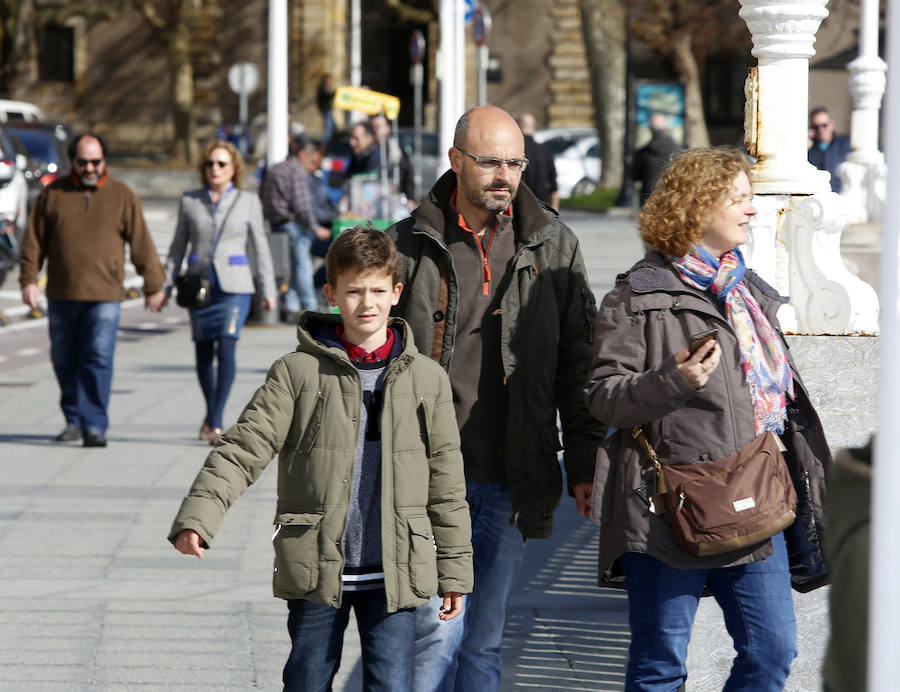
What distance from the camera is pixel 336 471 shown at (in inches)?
154

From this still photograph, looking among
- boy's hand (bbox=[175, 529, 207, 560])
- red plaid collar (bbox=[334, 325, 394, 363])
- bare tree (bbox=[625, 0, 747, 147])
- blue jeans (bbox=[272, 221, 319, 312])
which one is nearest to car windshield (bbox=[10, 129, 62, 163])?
blue jeans (bbox=[272, 221, 319, 312])

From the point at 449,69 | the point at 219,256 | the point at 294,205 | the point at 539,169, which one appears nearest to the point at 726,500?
the point at 219,256

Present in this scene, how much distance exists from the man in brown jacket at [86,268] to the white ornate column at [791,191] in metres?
5.33

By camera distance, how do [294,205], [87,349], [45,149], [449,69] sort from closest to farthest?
[87,349], [294,205], [449,69], [45,149]

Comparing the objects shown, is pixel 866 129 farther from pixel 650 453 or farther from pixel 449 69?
pixel 650 453

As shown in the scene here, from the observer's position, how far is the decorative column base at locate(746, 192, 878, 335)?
4.99 metres

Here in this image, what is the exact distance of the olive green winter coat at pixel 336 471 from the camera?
390 centimetres

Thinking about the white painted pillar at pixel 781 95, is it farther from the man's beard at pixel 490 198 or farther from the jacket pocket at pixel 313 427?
the jacket pocket at pixel 313 427

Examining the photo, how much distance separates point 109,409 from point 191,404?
1.81 feet

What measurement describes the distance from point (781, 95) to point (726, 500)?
5.44 ft

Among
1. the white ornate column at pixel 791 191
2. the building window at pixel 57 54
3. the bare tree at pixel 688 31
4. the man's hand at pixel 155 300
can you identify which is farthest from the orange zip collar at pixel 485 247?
the building window at pixel 57 54

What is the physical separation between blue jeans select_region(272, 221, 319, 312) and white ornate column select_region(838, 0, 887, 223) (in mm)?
5261

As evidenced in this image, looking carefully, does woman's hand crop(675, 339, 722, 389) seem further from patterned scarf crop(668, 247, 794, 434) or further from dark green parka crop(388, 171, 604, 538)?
dark green parka crop(388, 171, 604, 538)

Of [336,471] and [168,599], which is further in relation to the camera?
[168,599]
